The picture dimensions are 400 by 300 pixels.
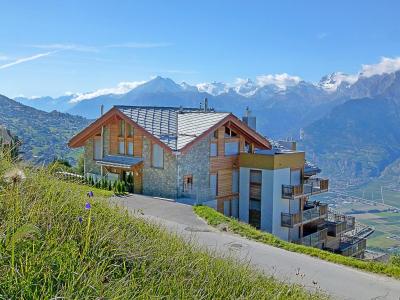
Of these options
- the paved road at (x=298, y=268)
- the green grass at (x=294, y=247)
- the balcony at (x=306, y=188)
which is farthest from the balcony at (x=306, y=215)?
the paved road at (x=298, y=268)

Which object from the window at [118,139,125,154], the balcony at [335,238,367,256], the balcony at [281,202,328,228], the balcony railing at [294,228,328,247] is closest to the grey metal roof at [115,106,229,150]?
the window at [118,139,125,154]

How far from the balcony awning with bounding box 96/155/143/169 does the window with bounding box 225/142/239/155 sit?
4.34 metres

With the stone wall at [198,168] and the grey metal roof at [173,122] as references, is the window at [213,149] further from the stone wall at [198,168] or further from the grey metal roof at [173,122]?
the grey metal roof at [173,122]

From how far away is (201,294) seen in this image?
4582 millimetres

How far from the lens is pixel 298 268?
9.30 metres

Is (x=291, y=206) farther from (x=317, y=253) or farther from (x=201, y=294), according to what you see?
(x=201, y=294)

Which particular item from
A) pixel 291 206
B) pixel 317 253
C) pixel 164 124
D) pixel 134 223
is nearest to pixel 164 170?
pixel 164 124

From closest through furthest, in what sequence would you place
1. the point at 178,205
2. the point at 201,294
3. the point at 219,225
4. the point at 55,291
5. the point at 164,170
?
1. the point at 55,291
2. the point at 201,294
3. the point at 219,225
4. the point at 178,205
5. the point at 164,170

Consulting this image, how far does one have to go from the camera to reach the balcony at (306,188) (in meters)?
24.7

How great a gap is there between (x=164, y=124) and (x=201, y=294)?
2049cm

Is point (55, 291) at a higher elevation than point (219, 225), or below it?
higher

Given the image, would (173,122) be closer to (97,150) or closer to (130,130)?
(130,130)

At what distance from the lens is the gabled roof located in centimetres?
2289

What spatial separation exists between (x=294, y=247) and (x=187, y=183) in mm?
10365
